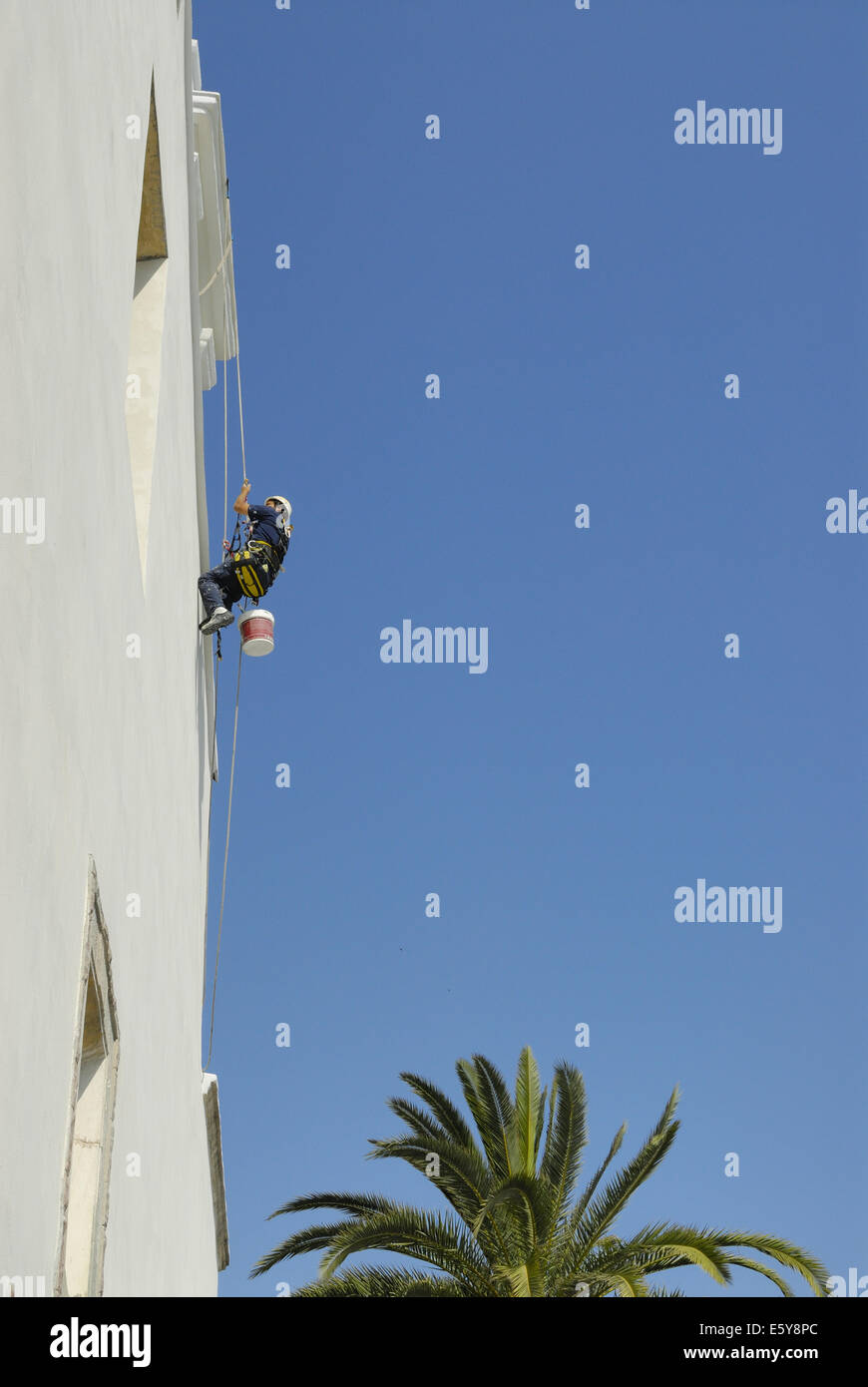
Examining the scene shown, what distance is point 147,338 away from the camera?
8.41m

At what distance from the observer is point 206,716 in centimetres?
1279

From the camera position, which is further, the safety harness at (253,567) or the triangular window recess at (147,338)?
the safety harness at (253,567)

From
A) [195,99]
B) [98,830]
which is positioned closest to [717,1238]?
[98,830]

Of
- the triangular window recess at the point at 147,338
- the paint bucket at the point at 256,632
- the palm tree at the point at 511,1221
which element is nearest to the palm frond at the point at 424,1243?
the palm tree at the point at 511,1221

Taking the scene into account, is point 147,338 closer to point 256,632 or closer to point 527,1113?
point 256,632

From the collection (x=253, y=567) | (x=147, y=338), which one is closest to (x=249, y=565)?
(x=253, y=567)

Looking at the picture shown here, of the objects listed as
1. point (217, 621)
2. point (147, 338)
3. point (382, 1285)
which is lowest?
point (382, 1285)

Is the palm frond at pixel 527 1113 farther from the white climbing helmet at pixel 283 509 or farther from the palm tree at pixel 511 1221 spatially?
the white climbing helmet at pixel 283 509

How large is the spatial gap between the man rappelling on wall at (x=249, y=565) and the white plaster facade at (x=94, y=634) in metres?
0.43

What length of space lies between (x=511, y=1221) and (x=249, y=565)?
22.3 feet

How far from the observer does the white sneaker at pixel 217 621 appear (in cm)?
1112

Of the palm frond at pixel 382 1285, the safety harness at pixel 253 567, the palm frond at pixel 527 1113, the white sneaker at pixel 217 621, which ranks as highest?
the safety harness at pixel 253 567
